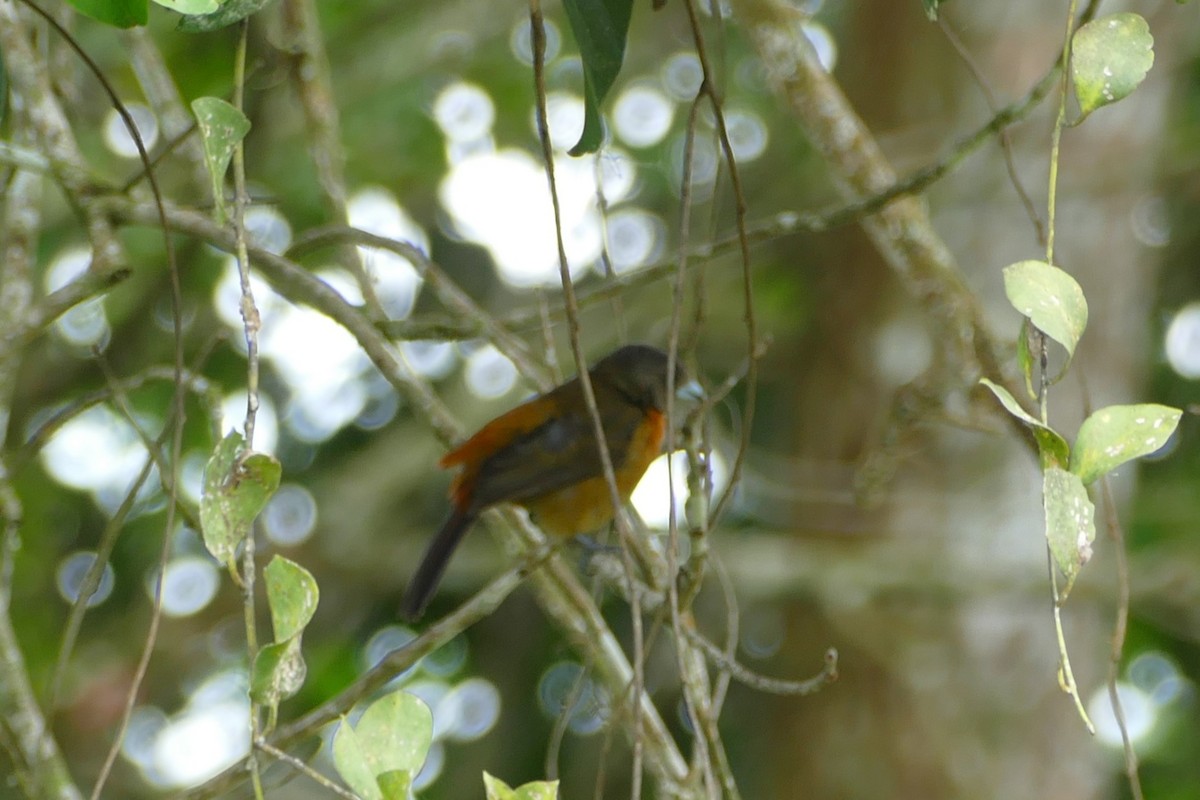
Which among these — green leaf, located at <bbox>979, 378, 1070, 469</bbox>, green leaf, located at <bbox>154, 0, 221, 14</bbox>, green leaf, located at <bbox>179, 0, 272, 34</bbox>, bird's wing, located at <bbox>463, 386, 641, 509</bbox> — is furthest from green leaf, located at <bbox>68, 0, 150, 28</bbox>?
bird's wing, located at <bbox>463, 386, 641, 509</bbox>

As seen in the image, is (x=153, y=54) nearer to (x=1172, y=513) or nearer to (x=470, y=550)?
(x=470, y=550)

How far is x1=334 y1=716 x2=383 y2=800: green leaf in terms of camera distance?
1.44 m

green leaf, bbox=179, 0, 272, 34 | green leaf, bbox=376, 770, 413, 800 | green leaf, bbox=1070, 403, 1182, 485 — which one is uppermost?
green leaf, bbox=179, 0, 272, 34

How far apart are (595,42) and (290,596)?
1.06 metres

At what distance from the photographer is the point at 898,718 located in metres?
4.65

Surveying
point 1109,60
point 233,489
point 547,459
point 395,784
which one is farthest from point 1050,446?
point 547,459

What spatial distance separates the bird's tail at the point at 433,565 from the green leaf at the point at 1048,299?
298 cm

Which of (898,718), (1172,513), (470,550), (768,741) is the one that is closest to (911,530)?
(898,718)

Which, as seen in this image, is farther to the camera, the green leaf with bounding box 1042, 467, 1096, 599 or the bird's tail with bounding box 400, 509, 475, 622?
the bird's tail with bounding box 400, 509, 475, 622

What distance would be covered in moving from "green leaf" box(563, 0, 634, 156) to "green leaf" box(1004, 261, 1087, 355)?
2.71ft

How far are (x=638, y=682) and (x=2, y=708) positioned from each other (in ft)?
4.94

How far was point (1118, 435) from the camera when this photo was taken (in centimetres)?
143

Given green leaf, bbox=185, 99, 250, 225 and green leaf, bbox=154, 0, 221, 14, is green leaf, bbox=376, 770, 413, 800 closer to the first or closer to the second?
green leaf, bbox=185, 99, 250, 225

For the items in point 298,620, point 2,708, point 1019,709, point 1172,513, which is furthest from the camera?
point 1172,513
